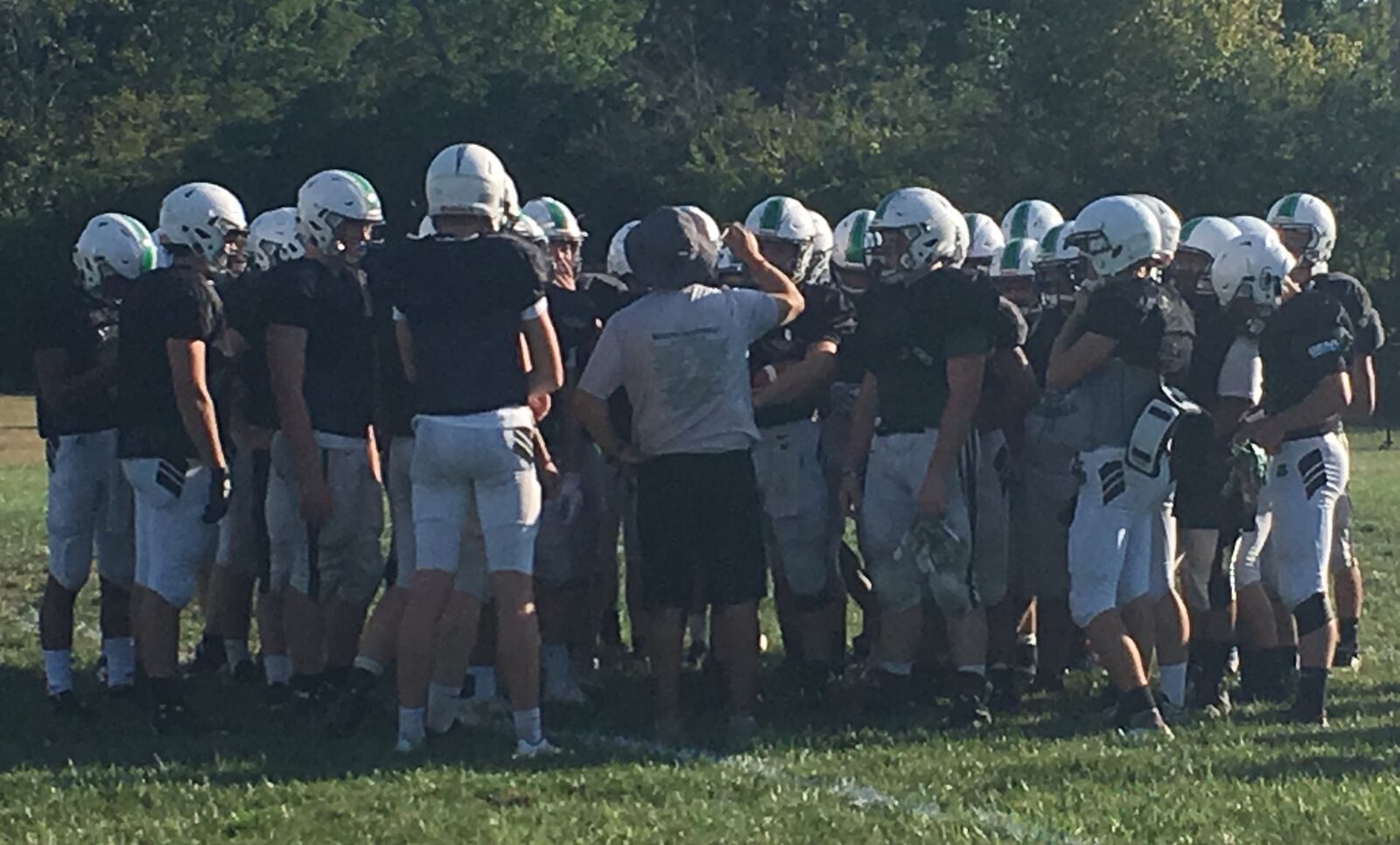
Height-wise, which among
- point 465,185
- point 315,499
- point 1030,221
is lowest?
point 315,499

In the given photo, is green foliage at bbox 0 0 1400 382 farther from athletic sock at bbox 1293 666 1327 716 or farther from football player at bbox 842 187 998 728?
athletic sock at bbox 1293 666 1327 716

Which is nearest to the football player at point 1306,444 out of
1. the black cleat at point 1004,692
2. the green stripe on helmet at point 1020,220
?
the black cleat at point 1004,692

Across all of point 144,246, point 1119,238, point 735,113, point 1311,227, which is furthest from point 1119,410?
point 735,113

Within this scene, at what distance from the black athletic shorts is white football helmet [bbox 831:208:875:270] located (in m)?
2.28

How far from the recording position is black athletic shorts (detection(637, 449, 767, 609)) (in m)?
7.64

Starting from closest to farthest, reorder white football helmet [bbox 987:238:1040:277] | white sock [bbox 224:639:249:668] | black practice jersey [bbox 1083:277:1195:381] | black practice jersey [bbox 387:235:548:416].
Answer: black practice jersey [bbox 387:235:548:416], black practice jersey [bbox 1083:277:1195:381], white sock [bbox 224:639:249:668], white football helmet [bbox 987:238:1040:277]

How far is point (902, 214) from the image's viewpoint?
26.2 feet

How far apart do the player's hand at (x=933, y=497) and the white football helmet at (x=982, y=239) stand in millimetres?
2125

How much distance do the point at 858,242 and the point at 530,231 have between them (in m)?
1.91

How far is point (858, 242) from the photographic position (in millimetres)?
9992

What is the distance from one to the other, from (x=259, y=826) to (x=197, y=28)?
4894cm

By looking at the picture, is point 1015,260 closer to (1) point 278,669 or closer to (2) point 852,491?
(2) point 852,491

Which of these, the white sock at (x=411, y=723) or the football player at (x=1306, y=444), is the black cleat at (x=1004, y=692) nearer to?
the football player at (x=1306, y=444)

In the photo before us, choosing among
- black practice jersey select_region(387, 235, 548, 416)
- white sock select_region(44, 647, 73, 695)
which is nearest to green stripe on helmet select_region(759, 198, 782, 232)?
black practice jersey select_region(387, 235, 548, 416)
